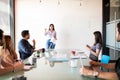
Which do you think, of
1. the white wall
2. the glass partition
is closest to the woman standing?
the white wall

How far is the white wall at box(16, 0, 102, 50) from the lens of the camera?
657 cm

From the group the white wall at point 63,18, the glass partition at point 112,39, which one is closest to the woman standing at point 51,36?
the white wall at point 63,18

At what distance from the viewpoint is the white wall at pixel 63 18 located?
21.6 feet

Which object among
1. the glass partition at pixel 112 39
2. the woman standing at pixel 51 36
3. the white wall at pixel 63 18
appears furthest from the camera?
the white wall at pixel 63 18

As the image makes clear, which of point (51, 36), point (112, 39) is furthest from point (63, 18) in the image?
point (112, 39)

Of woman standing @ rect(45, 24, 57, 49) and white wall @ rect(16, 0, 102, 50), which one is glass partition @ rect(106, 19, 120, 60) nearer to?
white wall @ rect(16, 0, 102, 50)

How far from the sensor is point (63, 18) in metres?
6.61

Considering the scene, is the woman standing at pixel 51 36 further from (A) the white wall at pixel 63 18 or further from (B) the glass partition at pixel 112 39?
(B) the glass partition at pixel 112 39

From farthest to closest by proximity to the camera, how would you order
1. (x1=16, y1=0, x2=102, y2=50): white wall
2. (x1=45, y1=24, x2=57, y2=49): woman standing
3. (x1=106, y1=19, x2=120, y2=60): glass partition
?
1. (x1=16, y1=0, x2=102, y2=50): white wall
2. (x1=45, y1=24, x2=57, y2=49): woman standing
3. (x1=106, y1=19, x2=120, y2=60): glass partition

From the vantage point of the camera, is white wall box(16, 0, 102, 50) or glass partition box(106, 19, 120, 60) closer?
glass partition box(106, 19, 120, 60)

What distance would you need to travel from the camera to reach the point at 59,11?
21.6 feet

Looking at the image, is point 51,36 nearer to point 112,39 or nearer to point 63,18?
point 63,18

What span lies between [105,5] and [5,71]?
5.28 m

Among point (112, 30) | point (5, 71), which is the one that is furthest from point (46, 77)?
point (112, 30)
